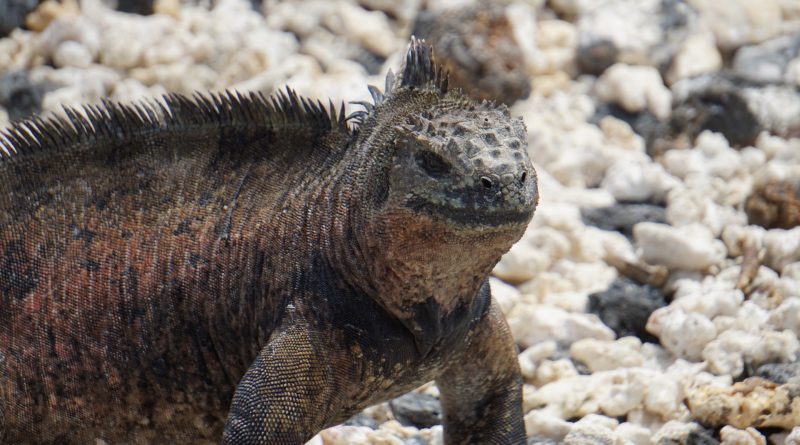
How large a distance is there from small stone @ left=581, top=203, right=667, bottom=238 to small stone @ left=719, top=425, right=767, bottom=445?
7.96 ft

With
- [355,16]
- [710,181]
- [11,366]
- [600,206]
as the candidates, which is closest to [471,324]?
[11,366]

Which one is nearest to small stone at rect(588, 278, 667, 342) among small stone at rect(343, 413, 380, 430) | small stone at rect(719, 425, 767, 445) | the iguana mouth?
small stone at rect(719, 425, 767, 445)

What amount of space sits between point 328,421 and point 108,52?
4.98 meters

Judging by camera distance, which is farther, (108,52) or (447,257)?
(108,52)

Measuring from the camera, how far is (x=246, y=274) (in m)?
4.55

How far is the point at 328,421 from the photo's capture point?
14.8 ft

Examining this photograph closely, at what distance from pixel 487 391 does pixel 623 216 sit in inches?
111

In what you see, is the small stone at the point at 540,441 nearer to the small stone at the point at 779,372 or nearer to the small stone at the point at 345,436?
the small stone at the point at 345,436

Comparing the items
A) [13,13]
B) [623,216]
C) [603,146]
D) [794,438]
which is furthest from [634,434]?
[13,13]

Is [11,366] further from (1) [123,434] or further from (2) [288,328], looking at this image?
(2) [288,328]

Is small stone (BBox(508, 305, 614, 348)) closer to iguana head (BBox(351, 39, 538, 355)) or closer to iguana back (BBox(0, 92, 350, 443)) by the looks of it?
iguana head (BBox(351, 39, 538, 355))

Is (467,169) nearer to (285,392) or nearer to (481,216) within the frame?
(481,216)


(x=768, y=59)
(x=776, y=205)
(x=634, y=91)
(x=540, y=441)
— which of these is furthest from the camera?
(x=768, y=59)

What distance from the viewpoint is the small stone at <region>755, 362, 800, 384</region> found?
554 centimetres
